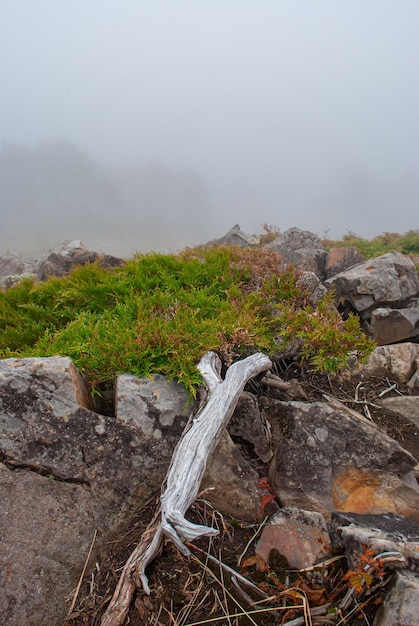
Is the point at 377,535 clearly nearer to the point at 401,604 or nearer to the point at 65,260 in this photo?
the point at 401,604

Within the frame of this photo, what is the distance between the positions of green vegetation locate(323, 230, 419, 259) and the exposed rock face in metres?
7.11

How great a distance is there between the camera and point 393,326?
352 inches

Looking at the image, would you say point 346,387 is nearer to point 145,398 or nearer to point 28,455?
point 145,398

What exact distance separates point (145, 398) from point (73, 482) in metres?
1.17

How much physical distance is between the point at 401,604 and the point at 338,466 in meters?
1.81

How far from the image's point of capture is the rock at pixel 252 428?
4.89 meters

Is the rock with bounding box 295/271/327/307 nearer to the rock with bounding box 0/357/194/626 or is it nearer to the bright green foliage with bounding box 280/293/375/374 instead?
the bright green foliage with bounding box 280/293/375/374

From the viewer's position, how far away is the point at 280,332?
5.96m

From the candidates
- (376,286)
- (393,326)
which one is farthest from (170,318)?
(376,286)

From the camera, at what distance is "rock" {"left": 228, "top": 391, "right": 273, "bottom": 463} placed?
16.0 ft

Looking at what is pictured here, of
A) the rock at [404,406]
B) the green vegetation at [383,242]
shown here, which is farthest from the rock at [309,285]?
the green vegetation at [383,242]

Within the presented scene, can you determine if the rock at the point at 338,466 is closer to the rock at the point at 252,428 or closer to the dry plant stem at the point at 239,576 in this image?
the rock at the point at 252,428

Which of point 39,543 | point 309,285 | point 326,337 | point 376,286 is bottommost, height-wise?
point 39,543

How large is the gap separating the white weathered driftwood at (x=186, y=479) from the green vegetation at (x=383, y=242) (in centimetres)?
1606
